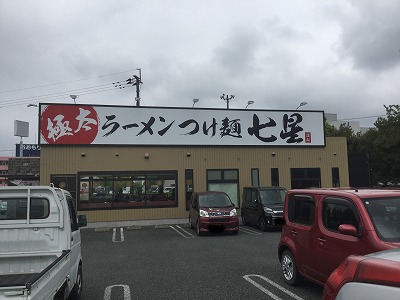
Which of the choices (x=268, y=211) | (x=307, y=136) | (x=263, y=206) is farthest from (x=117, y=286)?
(x=307, y=136)

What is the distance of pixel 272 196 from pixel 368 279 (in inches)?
589

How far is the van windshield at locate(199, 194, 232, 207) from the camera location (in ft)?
52.2

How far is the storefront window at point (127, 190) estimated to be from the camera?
65.9ft

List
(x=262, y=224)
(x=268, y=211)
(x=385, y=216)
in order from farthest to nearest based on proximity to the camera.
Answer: (x=262, y=224)
(x=268, y=211)
(x=385, y=216)

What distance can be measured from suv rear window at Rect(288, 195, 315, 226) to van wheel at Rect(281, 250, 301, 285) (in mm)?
682

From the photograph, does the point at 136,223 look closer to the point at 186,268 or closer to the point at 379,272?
the point at 186,268

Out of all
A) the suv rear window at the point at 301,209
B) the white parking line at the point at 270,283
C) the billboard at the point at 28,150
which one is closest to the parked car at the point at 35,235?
the white parking line at the point at 270,283

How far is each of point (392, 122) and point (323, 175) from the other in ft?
59.5

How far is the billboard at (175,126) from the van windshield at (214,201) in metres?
5.94

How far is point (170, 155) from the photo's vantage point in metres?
21.4

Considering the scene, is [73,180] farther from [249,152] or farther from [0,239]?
[0,239]

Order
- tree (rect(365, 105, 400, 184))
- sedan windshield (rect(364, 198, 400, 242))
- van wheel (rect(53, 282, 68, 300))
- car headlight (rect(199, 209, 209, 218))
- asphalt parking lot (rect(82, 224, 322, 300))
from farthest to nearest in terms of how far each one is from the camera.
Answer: tree (rect(365, 105, 400, 184))
car headlight (rect(199, 209, 209, 218))
asphalt parking lot (rect(82, 224, 322, 300))
sedan windshield (rect(364, 198, 400, 242))
van wheel (rect(53, 282, 68, 300))

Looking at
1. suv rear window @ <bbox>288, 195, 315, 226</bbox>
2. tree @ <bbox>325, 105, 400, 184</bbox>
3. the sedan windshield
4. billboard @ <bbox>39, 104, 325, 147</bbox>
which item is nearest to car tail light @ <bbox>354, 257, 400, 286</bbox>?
the sedan windshield

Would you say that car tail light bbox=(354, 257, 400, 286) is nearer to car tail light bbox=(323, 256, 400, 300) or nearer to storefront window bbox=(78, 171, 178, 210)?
car tail light bbox=(323, 256, 400, 300)
